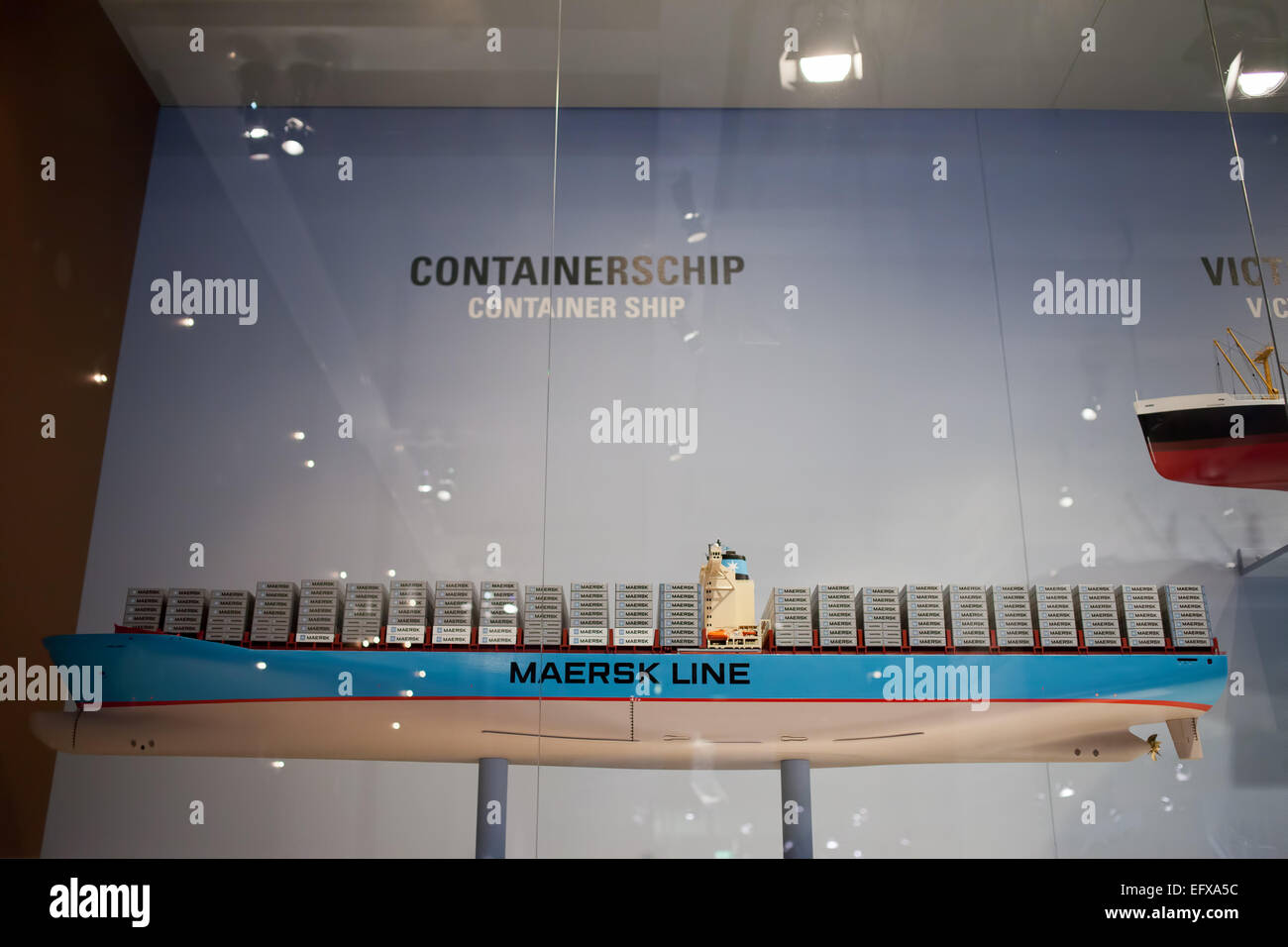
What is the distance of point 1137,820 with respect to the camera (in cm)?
441

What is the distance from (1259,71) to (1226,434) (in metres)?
2.13

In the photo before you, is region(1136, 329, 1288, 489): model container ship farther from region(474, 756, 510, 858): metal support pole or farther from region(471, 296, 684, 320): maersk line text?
region(474, 756, 510, 858): metal support pole

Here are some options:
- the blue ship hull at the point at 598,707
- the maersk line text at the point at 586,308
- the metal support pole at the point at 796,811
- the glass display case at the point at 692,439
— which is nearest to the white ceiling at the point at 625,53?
the glass display case at the point at 692,439

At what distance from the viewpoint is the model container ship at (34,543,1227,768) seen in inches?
181

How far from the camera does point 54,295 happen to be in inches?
206

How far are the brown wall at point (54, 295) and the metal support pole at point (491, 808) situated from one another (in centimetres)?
213

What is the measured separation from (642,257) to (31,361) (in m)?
3.59

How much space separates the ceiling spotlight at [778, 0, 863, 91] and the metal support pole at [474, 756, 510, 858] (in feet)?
14.8

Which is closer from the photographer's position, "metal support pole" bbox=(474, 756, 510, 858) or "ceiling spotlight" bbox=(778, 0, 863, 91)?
"metal support pole" bbox=(474, 756, 510, 858)

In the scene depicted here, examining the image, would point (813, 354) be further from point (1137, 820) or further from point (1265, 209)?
point (1137, 820)

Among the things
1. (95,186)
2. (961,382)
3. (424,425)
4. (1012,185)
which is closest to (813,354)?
(961,382)

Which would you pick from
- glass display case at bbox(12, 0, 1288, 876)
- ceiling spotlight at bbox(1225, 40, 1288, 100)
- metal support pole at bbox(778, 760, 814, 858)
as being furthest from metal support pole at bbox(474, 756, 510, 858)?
ceiling spotlight at bbox(1225, 40, 1288, 100)
